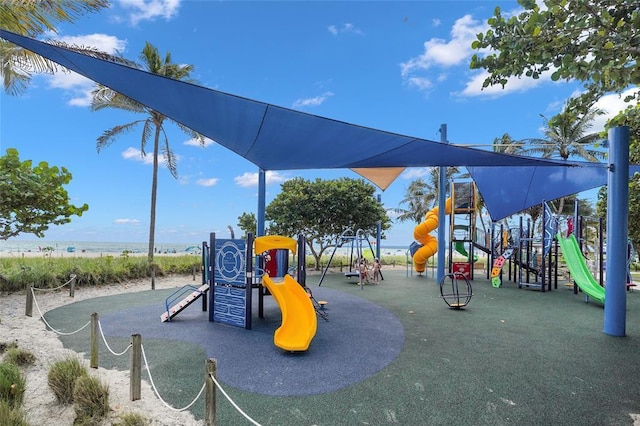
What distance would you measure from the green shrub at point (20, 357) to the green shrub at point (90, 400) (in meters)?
1.61

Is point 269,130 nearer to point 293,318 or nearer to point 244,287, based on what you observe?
point 244,287

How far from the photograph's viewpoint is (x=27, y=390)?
354cm

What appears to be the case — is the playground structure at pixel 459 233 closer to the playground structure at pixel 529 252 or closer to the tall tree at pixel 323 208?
the playground structure at pixel 529 252

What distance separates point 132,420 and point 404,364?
9.42 ft

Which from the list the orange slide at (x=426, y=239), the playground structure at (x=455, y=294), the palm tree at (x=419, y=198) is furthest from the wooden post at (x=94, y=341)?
the palm tree at (x=419, y=198)

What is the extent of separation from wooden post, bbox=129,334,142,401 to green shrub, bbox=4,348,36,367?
6.56 ft

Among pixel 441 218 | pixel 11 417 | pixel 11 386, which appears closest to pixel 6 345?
pixel 11 386

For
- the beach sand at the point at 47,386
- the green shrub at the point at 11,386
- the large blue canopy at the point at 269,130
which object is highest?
the large blue canopy at the point at 269,130

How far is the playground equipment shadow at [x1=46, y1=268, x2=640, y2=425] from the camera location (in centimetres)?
306

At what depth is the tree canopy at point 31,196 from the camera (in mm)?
7305

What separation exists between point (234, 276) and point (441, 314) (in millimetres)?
4077

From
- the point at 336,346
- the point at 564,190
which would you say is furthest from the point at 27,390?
the point at 564,190

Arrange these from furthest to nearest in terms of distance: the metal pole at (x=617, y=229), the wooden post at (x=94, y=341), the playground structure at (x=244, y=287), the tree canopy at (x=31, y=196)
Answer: the tree canopy at (x=31, y=196) → the playground structure at (x=244, y=287) → the metal pole at (x=617, y=229) → the wooden post at (x=94, y=341)

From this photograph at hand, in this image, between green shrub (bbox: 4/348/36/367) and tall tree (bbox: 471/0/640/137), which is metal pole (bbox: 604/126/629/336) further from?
green shrub (bbox: 4/348/36/367)
